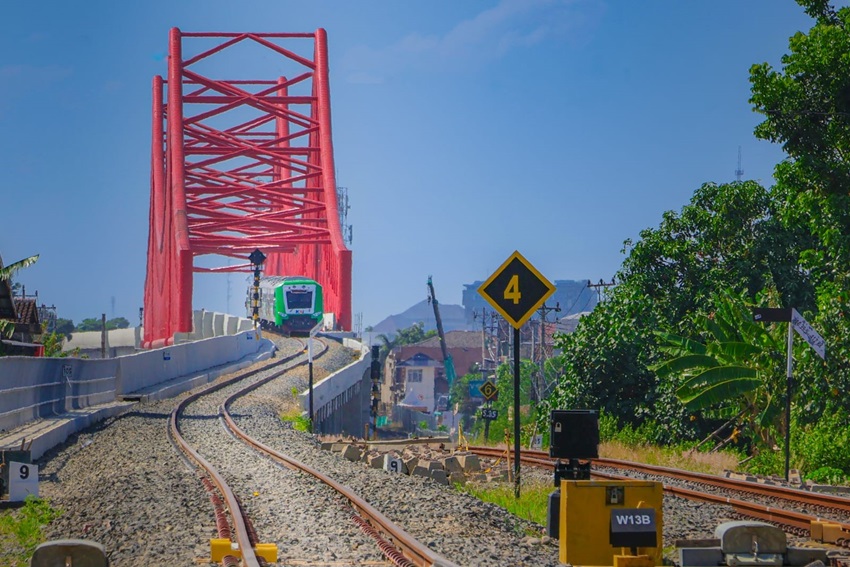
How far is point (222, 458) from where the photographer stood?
19391mm

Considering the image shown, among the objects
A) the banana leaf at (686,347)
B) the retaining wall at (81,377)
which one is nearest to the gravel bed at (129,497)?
the retaining wall at (81,377)

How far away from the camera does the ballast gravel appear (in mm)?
10008

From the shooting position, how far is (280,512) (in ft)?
41.0

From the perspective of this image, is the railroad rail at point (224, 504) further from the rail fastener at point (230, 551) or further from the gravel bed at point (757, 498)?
the gravel bed at point (757, 498)

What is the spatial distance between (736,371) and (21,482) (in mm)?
14494

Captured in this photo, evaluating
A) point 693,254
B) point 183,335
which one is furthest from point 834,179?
point 183,335

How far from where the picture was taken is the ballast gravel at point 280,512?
10.0 metres

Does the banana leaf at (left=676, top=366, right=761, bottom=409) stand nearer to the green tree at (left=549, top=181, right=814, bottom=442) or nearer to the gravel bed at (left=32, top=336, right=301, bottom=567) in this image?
the green tree at (left=549, top=181, right=814, bottom=442)

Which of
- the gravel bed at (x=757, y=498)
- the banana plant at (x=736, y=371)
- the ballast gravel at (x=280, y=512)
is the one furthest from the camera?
the banana plant at (x=736, y=371)

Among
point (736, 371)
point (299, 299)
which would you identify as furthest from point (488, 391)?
point (299, 299)

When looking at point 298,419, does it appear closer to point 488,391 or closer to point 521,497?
point 488,391

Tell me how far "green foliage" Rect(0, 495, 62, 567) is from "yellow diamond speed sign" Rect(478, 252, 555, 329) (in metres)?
5.43

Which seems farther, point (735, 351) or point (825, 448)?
point (735, 351)

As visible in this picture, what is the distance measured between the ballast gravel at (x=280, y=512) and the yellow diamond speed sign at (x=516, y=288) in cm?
211
